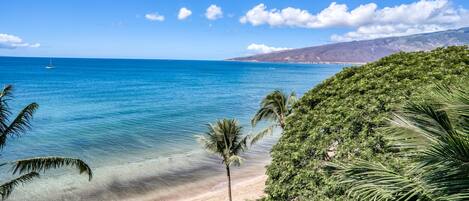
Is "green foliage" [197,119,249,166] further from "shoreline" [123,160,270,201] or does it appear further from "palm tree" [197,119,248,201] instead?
"shoreline" [123,160,270,201]

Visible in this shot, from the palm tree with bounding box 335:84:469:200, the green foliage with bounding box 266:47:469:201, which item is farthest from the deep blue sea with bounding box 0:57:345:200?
the palm tree with bounding box 335:84:469:200

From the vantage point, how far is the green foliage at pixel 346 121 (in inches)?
408

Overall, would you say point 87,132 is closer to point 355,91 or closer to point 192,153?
point 192,153

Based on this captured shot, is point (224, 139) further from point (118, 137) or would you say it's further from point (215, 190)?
point (118, 137)

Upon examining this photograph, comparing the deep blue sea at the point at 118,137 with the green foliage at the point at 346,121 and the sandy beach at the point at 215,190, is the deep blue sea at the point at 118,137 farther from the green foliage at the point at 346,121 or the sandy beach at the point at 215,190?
the green foliage at the point at 346,121

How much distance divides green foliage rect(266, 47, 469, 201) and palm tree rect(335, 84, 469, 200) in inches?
142

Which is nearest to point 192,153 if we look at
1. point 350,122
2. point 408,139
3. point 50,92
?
point 350,122

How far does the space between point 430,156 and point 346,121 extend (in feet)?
22.9

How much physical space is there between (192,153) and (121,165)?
6.24 metres

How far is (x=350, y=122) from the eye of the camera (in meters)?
11.4

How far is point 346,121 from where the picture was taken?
37.9ft

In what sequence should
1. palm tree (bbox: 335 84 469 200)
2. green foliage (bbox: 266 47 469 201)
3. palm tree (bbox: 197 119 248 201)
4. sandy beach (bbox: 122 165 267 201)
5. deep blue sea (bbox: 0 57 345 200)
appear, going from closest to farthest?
palm tree (bbox: 335 84 469 200)
green foliage (bbox: 266 47 469 201)
palm tree (bbox: 197 119 248 201)
sandy beach (bbox: 122 165 267 201)
deep blue sea (bbox: 0 57 345 200)

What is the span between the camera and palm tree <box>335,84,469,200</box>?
14.8 ft

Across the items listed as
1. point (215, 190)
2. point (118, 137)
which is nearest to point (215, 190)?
point (215, 190)
